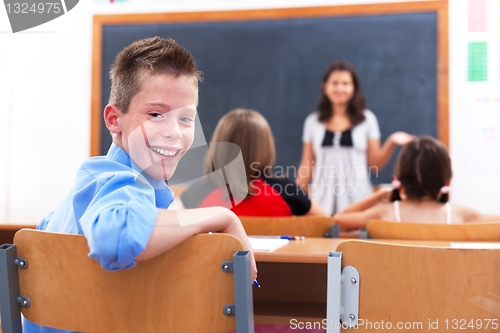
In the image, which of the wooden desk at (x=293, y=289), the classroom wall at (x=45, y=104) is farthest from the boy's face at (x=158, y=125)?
the classroom wall at (x=45, y=104)

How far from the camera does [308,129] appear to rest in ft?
13.4

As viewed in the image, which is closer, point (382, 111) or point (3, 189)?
point (382, 111)

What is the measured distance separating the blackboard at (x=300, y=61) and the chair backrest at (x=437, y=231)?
7.24ft

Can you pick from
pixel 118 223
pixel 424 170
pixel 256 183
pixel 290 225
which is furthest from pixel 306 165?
pixel 118 223

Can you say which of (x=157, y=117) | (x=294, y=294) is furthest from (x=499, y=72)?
(x=157, y=117)

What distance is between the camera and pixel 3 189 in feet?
15.1

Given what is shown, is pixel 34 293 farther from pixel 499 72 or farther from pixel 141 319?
pixel 499 72

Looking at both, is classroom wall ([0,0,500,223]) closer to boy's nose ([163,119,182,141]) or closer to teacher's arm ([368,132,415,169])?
teacher's arm ([368,132,415,169])

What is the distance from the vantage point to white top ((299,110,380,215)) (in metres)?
3.97

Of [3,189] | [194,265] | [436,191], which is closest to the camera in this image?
[194,265]

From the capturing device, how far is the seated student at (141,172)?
0.85 meters

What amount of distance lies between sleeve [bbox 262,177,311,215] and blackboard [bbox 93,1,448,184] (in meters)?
1.71

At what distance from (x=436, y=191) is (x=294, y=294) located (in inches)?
32.1

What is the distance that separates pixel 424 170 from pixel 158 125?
1.53 meters
